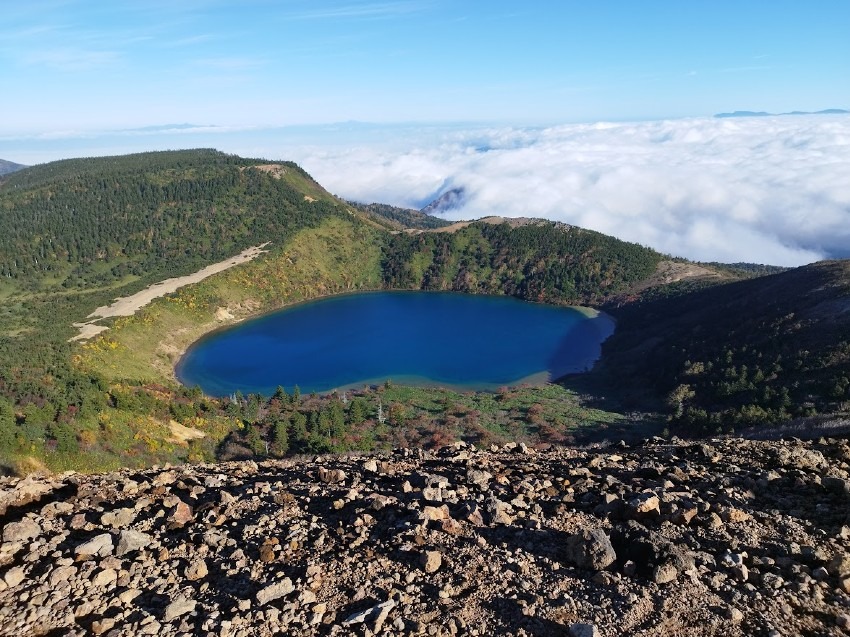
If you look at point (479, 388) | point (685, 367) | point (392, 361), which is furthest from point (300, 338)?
point (685, 367)

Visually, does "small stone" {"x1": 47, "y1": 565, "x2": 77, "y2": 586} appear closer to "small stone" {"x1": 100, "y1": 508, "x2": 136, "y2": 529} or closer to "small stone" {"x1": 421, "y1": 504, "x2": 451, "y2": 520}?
"small stone" {"x1": 100, "y1": 508, "x2": 136, "y2": 529}

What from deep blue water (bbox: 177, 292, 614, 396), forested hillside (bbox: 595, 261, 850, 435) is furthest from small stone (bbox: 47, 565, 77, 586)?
deep blue water (bbox: 177, 292, 614, 396)

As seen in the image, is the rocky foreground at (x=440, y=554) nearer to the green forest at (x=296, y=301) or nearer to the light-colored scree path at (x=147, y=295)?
the green forest at (x=296, y=301)

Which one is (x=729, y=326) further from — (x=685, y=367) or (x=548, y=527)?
(x=548, y=527)

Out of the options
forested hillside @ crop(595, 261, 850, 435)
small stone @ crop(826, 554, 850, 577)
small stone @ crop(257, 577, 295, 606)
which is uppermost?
small stone @ crop(257, 577, 295, 606)

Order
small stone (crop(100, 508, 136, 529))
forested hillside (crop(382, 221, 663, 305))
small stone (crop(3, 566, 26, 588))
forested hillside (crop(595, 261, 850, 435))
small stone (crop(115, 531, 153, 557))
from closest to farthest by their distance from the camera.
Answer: small stone (crop(3, 566, 26, 588)) < small stone (crop(115, 531, 153, 557)) < small stone (crop(100, 508, 136, 529)) < forested hillside (crop(595, 261, 850, 435)) < forested hillside (crop(382, 221, 663, 305))

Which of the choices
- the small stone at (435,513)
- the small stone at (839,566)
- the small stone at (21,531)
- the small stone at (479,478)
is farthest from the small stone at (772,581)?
the small stone at (21,531)
